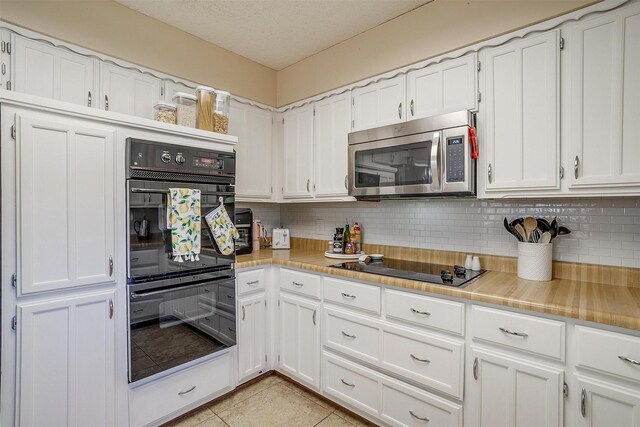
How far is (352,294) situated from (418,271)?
439 millimetres

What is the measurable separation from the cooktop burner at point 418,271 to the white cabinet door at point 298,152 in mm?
861

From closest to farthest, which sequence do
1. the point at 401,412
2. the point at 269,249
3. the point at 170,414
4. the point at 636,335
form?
the point at 636,335, the point at 401,412, the point at 170,414, the point at 269,249

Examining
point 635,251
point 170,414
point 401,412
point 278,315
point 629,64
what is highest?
point 629,64

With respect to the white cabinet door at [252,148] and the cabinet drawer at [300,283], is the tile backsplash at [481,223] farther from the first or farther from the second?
the cabinet drawer at [300,283]

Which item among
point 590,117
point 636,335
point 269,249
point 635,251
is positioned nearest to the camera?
point 636,335

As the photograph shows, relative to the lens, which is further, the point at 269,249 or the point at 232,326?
the point at 269,249

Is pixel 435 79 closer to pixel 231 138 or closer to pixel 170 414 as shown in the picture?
pixel 231 138

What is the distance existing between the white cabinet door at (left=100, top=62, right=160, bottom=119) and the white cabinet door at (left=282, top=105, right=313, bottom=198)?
1105mm

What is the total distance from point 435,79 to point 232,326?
6.91 ft

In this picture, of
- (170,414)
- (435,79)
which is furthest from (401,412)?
(435,79)

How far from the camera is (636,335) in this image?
1.16 meters

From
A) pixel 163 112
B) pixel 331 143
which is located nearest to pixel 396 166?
pixel 331 143

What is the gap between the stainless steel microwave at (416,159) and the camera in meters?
1.78

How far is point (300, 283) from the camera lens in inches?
88.9
